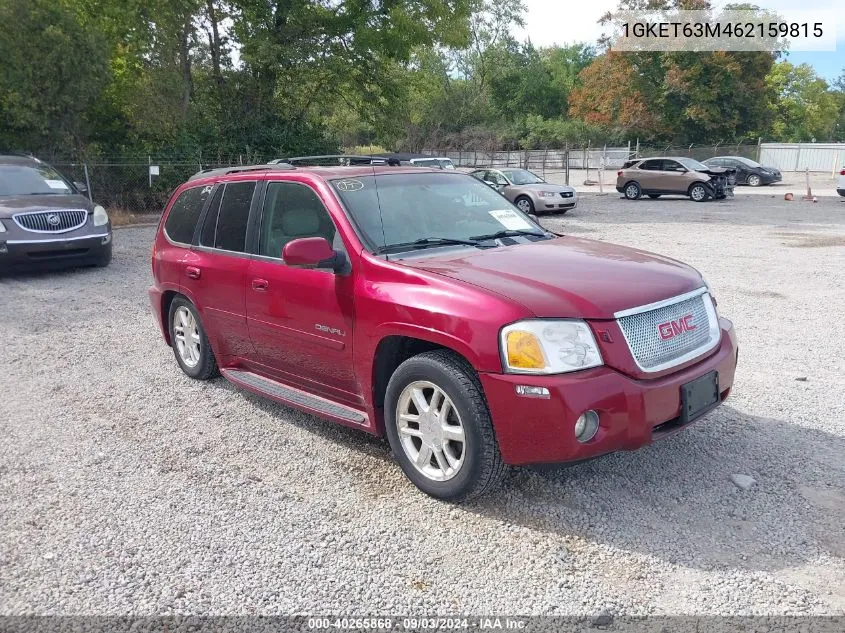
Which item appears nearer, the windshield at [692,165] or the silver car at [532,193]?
the silver car at [532,193]

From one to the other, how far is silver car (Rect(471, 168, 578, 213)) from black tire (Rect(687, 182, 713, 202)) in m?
5.95

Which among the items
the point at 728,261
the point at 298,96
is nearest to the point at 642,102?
the point at 298,96

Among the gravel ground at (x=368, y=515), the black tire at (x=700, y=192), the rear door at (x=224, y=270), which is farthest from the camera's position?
the black tire at (x=700, y=192)

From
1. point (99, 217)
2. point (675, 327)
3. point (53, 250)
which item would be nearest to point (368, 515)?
point (675, 327)

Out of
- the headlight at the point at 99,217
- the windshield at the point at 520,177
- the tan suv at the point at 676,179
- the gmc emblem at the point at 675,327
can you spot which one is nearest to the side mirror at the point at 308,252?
the gmc emblem at the point at 675,327

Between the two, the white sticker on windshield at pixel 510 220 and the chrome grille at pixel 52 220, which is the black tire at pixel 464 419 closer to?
the white sticker on windshield at pixel 510 220

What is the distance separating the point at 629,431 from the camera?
3457 millimetres

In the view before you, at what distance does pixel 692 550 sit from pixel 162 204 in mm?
21248

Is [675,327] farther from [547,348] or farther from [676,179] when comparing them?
[676,179]

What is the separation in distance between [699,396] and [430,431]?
1.42 metres

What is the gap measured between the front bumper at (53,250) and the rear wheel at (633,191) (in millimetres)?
20339

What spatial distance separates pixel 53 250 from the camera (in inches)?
428

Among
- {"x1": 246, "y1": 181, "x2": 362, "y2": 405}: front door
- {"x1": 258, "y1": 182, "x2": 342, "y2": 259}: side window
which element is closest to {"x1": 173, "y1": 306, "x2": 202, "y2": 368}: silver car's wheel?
{"x1": 246, "y1": 181, "x2": 362, "y2": 405}: front door

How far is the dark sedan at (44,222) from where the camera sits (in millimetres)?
10578
